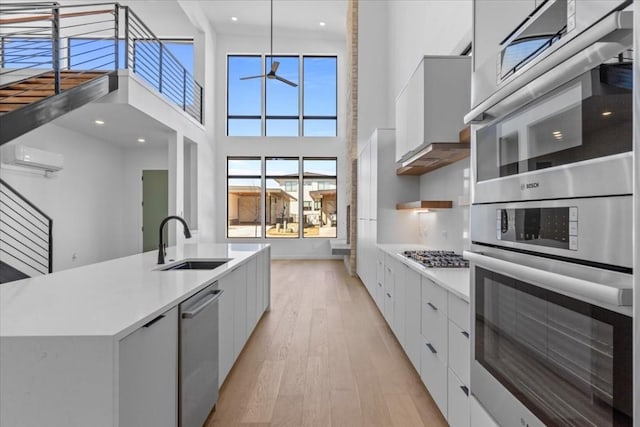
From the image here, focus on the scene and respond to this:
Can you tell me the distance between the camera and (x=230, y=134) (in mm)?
9336

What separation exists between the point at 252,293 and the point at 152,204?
606cm

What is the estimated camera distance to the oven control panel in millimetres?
782

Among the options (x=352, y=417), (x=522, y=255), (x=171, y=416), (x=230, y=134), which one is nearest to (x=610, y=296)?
(x=522, y=255)

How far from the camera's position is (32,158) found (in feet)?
17.5

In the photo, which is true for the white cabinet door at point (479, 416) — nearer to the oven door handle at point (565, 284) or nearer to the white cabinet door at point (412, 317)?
the oven door handle at point (565, 284)

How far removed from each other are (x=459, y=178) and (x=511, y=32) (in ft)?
7.05

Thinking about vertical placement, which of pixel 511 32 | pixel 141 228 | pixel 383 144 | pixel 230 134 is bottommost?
pixel 141 228

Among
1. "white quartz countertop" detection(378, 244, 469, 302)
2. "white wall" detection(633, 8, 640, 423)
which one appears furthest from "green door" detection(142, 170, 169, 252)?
"white wall" detection(633, 8, 640, 423)

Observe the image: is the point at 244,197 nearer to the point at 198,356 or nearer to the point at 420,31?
the point at 420,31

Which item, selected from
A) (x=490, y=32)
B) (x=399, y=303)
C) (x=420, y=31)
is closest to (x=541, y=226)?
(x=490, y=32)

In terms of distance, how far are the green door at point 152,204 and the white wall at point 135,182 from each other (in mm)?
93

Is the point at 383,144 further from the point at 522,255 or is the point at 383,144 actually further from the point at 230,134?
the point at 230,134

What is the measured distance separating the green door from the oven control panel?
8157 millimetres

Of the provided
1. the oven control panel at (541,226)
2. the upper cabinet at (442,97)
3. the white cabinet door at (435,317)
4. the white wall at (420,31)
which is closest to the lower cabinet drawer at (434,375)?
the white cabinet door at (435,317)
